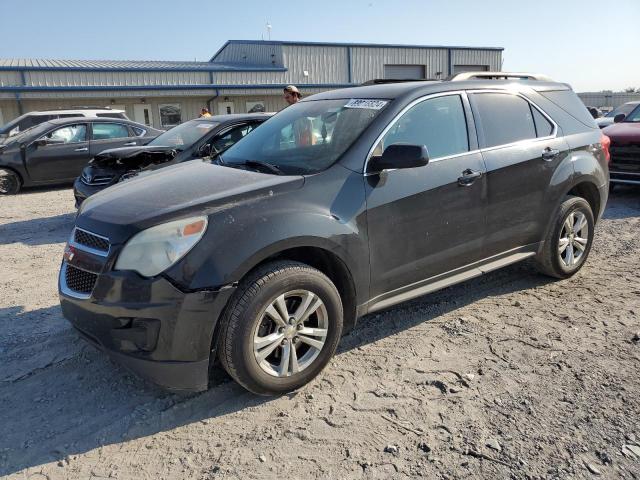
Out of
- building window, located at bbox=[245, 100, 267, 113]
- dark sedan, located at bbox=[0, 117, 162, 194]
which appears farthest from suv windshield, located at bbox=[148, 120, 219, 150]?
building window, located at bbox=[245, 100, 267, 113]

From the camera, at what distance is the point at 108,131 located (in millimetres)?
12117

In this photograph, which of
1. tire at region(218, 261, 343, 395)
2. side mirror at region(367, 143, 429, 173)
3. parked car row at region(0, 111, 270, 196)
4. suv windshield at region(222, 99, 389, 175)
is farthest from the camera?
parked car row at region(0, 111, 270, 196)

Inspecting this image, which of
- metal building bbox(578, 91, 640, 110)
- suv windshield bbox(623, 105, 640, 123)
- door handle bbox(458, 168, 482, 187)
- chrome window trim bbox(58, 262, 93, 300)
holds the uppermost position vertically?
metal building bbox(578, 91, 640, 110)

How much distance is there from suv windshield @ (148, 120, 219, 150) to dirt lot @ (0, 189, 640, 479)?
12.9ft

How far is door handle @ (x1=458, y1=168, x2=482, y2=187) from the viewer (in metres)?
3.87

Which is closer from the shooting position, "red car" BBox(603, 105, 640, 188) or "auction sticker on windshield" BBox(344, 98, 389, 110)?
"auction sticker on windshield" BBox(344, 98, 389, 110)

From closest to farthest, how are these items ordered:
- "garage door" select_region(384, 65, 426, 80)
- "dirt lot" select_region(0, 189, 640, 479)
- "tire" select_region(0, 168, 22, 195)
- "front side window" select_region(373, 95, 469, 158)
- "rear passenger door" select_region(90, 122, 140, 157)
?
1. "dirt lot" select_region(0, 189, 640, 479)
2. "front side window" select_region(373, 95, 469, 158)
3. "tire" select_region(0, 168, 22, 195)
4. "rear passenger door" select_region(90, 122, 140, 157)
5. "garage door" select_region(384, 65, 426, 80)

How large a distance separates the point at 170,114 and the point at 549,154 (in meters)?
25.2

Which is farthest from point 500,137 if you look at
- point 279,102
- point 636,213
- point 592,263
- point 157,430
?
point 279,102

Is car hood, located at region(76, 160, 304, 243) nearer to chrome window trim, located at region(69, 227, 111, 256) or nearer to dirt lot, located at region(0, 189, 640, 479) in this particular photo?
chrome window trim, located at region(69, 227, 111, 256)

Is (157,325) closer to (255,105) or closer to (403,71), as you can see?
(255,105)

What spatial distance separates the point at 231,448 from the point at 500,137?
3090 millimetres

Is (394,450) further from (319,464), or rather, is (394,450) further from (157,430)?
(157,430)

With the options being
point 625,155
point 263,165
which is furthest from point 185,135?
point 625,155
